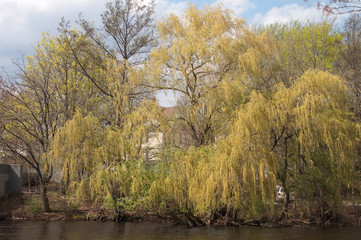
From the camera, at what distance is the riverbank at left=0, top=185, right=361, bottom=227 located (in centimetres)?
1619

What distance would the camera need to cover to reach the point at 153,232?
14750mm

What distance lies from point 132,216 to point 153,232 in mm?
3442

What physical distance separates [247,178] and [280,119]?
10.6ft

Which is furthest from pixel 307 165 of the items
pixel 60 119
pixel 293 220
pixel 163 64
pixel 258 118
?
pixel 60 119

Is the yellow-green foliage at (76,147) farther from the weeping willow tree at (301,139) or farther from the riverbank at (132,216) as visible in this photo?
the weeping willow tree at (301,139)

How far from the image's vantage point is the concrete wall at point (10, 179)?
21.6 metres

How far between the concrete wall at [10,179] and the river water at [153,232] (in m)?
5.14

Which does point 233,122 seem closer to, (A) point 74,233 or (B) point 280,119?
(B) point 280,119

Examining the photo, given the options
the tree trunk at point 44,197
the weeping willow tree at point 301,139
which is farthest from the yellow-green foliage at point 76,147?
the weeping willow tree at point 301,139

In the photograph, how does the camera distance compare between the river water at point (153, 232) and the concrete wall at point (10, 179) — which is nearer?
the river water at point (153, 232)

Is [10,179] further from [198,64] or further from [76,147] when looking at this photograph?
[198,64]

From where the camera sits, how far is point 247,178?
1316 cm

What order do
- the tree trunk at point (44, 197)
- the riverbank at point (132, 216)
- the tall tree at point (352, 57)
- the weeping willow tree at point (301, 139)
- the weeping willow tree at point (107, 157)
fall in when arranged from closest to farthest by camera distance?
the weeping willow tree at point (301, 139) < the weeping willow tree at point (107, 157) < the riverbank at point (132, 216) < the tree trunk at point (44, 197) < the tall tree at point (352, 57)

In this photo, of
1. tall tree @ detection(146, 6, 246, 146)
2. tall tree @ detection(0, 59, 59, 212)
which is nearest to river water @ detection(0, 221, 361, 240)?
tall tree @ detection(0, 59, 59, 212)
